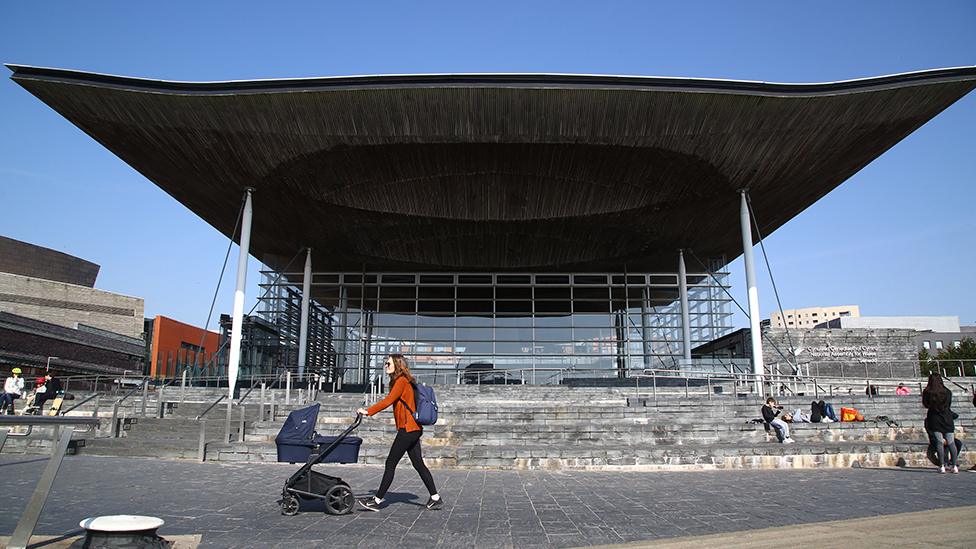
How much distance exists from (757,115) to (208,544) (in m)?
21.2

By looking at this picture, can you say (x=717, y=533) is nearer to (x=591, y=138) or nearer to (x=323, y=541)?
(x=323, y=541)

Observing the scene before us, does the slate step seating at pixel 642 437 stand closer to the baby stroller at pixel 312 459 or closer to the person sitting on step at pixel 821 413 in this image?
the person sitting on step at pixel 821 413

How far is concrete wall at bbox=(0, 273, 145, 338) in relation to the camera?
43.2 meters

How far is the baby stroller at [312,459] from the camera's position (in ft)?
23.4

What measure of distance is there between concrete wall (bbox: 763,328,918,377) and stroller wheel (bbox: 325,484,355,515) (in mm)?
33700

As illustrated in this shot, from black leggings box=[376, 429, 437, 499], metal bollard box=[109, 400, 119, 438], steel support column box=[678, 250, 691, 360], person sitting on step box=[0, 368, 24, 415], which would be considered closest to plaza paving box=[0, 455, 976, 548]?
black leggings box=[376, 429, 437, 499]

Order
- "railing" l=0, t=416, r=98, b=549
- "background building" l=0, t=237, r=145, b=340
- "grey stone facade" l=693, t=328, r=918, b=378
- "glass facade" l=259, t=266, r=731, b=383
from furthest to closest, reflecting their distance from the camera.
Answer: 1. "background building" l=0, t=237, r=145, b=340
2. "grey stone facade" l=693, t=328, r=918, b=378
3. "glass facade" l=259, t=266, r=731, b=383
4. "railing" l=0, t=416, r=98, b=549

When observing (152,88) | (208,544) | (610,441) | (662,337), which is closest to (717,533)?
(208,544)

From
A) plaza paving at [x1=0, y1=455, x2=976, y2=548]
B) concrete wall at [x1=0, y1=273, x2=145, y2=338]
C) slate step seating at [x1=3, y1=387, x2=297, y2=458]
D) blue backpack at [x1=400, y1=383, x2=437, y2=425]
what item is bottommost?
plaza paving at [x1=0, y1=455, x2=976, y2=548]

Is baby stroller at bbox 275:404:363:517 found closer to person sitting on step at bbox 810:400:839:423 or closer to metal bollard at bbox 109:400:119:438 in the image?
metal bollard at bbox 109:400:119:438

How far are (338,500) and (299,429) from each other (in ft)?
3.01

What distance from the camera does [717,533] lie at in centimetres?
609

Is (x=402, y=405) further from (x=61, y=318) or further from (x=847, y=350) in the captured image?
(x=61, y=318)

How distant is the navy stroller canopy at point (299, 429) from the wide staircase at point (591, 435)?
5239 mm
